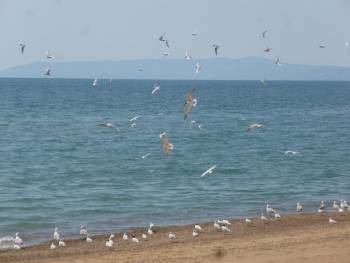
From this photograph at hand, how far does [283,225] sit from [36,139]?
3653cm

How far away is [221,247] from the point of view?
82.8ft

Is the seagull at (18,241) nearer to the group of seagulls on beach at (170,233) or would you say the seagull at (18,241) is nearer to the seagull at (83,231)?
the group of seagulls on beach at (170,233)

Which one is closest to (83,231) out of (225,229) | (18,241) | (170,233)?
(18,241)

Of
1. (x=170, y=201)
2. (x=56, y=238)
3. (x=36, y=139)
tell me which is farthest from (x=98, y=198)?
(x=36, y=139)

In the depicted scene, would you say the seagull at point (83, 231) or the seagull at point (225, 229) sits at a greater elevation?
the seagull at point (225, 229)

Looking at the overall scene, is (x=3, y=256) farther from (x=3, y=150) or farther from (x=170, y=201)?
(x=3, y=150)

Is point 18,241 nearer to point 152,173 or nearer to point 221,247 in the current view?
point 221,247

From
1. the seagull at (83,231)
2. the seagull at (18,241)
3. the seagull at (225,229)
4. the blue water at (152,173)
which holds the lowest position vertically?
the seagull at (18,241)

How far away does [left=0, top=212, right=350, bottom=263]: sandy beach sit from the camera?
77.0 feet

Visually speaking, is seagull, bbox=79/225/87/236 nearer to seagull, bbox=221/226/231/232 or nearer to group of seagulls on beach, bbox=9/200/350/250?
group of seagulls on beach, bbox=9/200/350/250

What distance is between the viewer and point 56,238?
90.5ft

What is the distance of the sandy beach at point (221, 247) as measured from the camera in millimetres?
23484

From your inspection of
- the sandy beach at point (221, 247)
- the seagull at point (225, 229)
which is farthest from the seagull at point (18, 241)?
the seagull at point (225, 229)

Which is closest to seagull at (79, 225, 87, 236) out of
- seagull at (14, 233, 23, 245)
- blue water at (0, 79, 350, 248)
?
blue water at (0, 79, 350, 248)
